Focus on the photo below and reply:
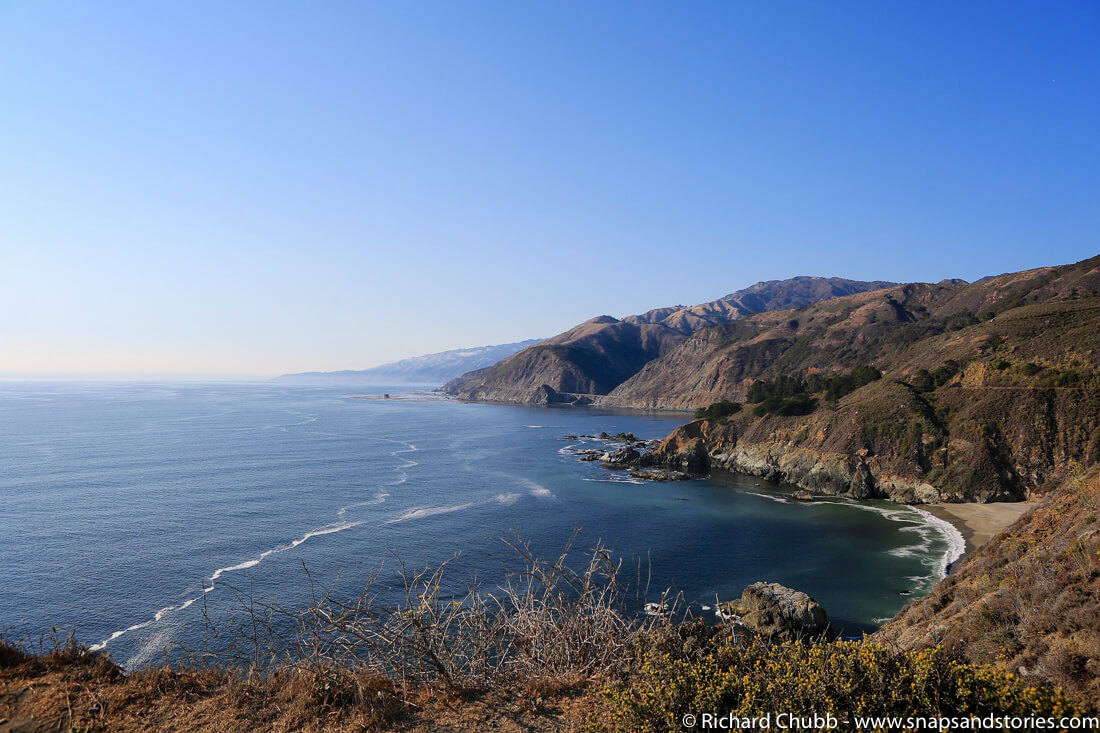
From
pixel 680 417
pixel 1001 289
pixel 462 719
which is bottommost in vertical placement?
pixel 680 417

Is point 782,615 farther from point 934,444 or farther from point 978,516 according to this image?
point 934,444

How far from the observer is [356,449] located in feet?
261

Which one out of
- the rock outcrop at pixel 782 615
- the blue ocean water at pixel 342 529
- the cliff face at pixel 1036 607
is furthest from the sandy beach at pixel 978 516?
the cliff face at pixel 1036 607

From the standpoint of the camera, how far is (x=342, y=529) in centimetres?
4016

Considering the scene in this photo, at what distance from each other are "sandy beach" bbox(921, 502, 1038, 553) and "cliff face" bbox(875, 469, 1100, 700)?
20.3 metres

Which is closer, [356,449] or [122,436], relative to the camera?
[356,449]

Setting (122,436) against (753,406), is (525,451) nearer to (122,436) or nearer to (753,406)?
(753,406)

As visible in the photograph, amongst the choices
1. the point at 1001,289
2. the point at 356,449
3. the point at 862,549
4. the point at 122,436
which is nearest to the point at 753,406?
the point at 862,549

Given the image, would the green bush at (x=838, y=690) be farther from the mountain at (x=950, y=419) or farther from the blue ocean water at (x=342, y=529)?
the mountain at (x=950, y=419)

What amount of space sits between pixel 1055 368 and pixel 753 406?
31110mm

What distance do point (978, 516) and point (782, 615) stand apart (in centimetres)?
2854

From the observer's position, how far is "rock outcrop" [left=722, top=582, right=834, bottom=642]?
78.1ft

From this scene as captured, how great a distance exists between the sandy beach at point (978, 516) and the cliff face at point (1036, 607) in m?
20.3

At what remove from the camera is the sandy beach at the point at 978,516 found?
123 feet
